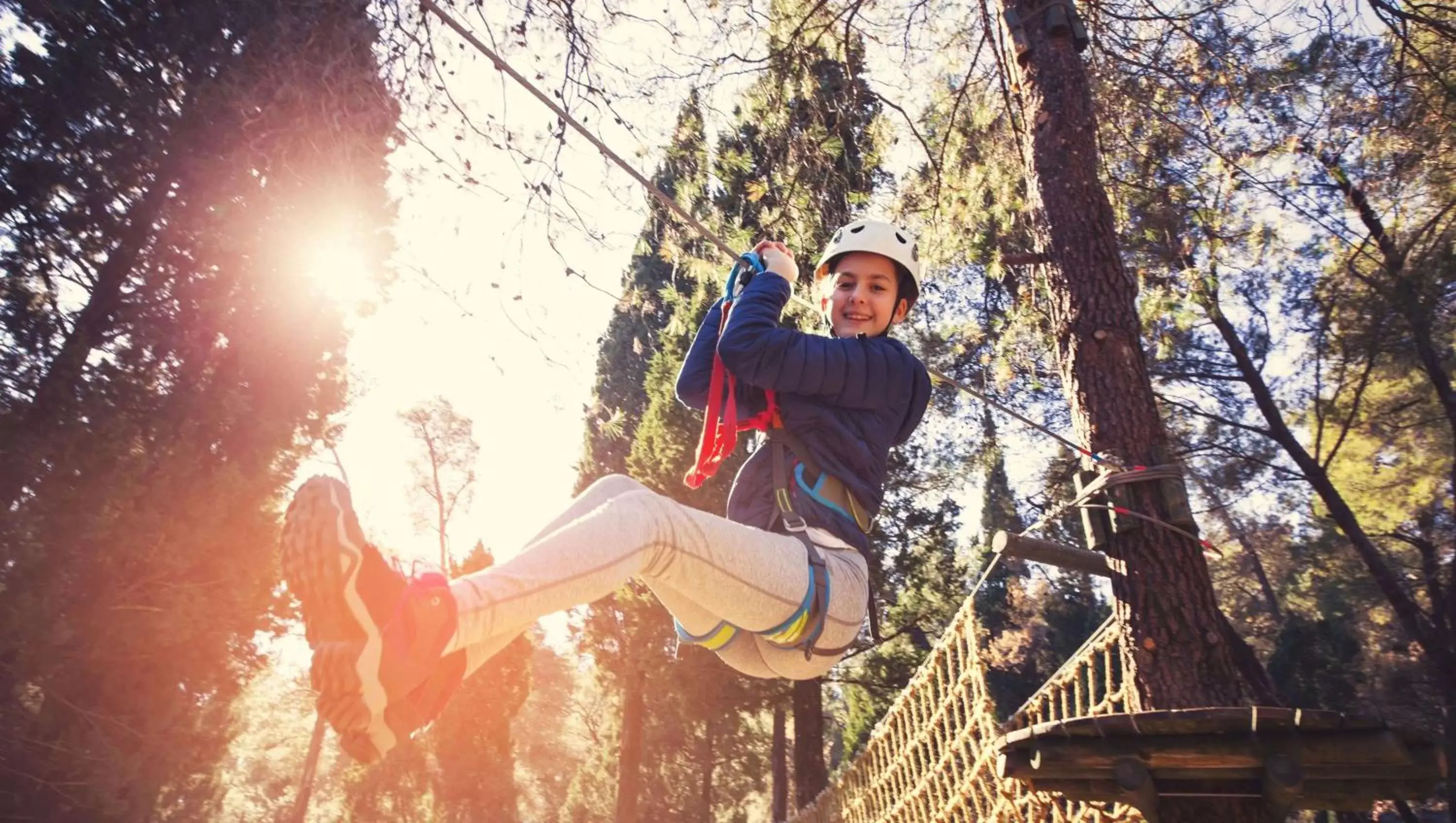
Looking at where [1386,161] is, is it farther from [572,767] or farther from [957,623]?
[572,767]

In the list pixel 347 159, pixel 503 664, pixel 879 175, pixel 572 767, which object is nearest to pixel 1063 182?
pixel 879 175

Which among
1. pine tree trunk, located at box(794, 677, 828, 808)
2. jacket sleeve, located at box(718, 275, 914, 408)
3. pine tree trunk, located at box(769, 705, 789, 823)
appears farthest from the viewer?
pine tree trunk, located at box(769, 705, 789, 823)

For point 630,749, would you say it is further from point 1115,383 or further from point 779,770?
point 1115,383

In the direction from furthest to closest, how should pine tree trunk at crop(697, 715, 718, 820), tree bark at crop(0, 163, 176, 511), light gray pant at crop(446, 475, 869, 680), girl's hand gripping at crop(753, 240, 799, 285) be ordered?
pine tree trunk at crop(697, 715, 718, 820) < tree bark at crop(0, 163, 176, 511) < girl's hand gripping at crop(753, 240, 799, 285) < light gray pant at crop(446, 475, 869, 680)

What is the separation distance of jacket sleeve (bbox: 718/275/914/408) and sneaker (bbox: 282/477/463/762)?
33.6 inches

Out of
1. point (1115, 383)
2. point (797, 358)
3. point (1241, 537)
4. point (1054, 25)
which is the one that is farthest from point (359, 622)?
point (1241, 537)

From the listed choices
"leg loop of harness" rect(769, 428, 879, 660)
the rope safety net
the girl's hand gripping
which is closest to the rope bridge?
the rope safety net

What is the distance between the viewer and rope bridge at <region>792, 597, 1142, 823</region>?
8.79ft

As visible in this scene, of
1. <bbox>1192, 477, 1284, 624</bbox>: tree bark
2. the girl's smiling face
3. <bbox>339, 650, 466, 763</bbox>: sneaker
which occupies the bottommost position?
<bbox>339, 650, 466, 763</bbox>: sneaker

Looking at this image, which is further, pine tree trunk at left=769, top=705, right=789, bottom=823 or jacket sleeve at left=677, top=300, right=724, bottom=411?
pine tree trunk at left=769, top=705, right=789, bottom=823

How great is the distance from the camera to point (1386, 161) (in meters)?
7.27

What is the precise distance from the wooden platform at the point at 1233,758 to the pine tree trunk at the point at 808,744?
8.58 m

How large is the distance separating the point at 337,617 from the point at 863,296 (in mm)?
1509

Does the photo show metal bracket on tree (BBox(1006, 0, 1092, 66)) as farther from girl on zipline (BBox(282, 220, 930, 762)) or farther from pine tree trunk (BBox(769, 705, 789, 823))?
pine tree trunk (BBox(769, 705, 789, 823))
